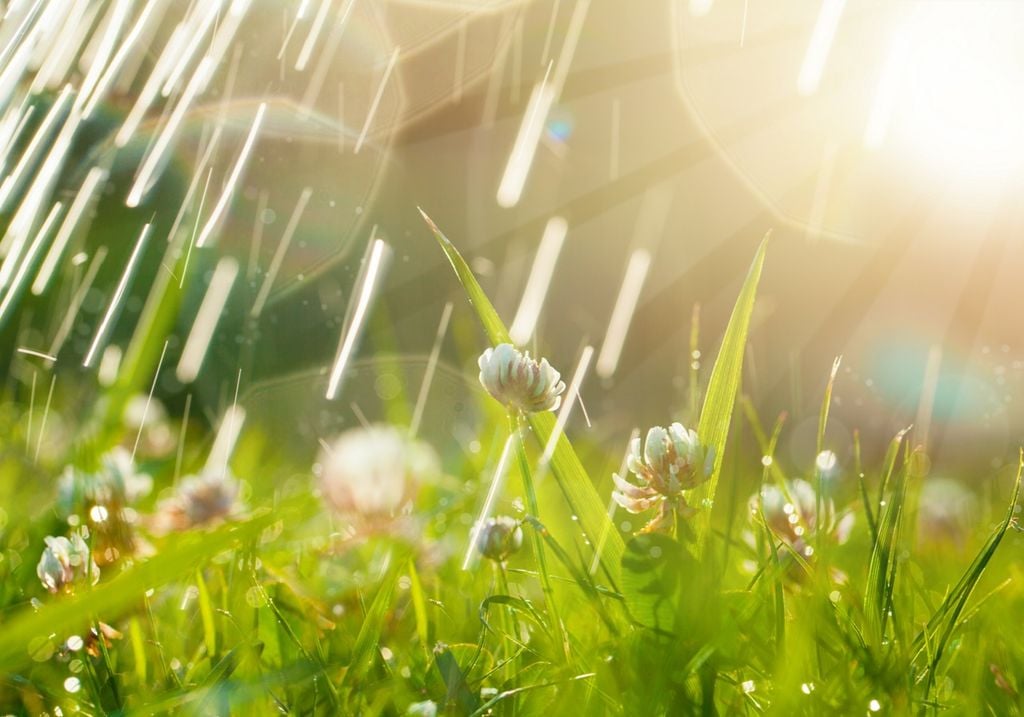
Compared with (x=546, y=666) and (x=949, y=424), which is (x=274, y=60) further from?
(x=546, y=666)

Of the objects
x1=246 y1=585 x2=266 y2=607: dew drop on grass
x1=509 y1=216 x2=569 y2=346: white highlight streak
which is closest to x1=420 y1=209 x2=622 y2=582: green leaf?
x1=246 y1=585 x2=266 y2=607: dew drop on grass

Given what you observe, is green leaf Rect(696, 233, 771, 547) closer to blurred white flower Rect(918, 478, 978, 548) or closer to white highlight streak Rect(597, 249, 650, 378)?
blurred white flower Rect(918, 478, 978, 548)

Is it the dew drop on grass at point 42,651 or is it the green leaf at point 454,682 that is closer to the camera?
the green leaf at point 454,682

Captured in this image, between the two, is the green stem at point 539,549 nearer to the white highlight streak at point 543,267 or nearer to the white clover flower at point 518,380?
the white clover flower at point 518,380

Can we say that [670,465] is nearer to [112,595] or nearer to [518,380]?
[518,380]

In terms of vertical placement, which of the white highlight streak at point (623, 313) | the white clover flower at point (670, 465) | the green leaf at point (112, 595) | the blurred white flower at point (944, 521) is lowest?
the white highlight streak at point (623, 313)

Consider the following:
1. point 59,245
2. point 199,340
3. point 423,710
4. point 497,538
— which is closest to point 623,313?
point 199,340

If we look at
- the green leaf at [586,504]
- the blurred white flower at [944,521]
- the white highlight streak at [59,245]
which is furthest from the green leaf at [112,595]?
the white highlight streak at [59,245]
